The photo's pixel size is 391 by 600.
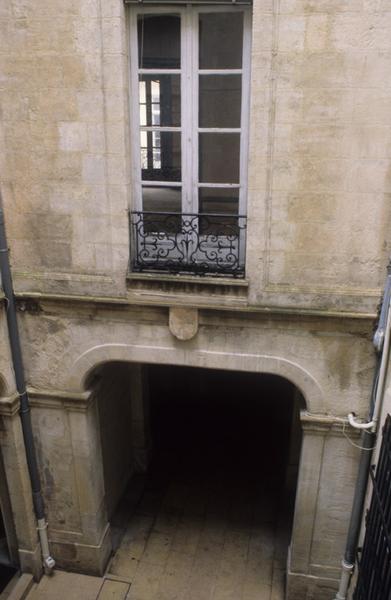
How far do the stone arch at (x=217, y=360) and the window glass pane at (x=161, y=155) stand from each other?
1636mm

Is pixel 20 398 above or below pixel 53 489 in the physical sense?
above

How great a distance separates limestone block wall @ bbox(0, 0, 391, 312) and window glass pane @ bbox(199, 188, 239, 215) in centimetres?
38

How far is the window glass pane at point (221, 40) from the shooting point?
4.50m

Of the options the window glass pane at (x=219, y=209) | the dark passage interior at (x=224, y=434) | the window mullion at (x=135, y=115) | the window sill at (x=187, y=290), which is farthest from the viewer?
the dark passage interior at (x=224, y=434)

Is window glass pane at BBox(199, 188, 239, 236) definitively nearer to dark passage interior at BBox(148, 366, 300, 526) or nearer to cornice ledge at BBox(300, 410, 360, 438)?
cornice ledge at BBox(300, 410, 360, 438)

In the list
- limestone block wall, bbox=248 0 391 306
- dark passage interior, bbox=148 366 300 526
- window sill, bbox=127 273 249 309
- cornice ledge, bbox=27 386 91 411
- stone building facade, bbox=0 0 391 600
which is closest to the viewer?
limestone block wall, bbox=248 0 391 306

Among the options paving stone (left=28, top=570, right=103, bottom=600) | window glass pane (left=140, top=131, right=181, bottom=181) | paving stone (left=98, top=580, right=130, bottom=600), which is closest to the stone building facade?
window glass pane (left=140, top=131, right=181, bottom=181)

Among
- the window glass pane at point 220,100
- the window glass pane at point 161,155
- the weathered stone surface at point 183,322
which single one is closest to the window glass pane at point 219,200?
the window glass pane at point 161,155

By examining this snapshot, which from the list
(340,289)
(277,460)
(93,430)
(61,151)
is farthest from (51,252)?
(277,460)

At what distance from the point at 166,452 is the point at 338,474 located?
378cm

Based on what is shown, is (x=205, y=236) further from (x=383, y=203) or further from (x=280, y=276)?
(x=383, y=203)

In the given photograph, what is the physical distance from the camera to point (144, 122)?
484cm

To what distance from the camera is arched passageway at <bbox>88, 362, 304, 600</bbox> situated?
254 inches

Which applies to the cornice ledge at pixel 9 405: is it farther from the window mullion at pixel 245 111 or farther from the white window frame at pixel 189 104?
the window mullion at pixel 245 111
